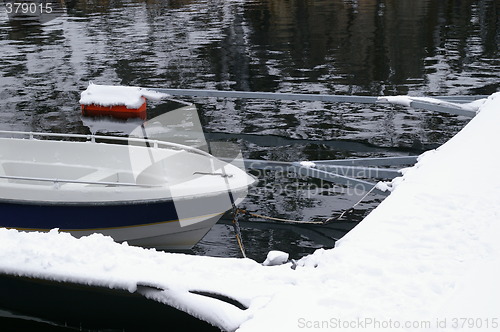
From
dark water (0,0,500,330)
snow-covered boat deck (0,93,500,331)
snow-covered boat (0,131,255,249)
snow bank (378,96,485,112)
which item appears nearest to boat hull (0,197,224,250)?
snow-covered boat (0,131,255,249)

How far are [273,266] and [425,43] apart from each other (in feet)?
70.8

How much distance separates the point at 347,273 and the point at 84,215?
4.52 metres

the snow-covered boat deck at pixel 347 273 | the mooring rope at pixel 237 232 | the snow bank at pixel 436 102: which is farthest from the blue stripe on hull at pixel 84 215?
the snow bank at pixel 436 102

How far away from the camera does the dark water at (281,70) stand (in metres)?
13.5

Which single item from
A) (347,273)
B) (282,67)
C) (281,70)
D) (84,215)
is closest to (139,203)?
(84,215)

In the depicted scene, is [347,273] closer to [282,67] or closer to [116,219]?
[116,219]

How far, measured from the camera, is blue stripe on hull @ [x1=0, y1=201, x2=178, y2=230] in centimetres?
890

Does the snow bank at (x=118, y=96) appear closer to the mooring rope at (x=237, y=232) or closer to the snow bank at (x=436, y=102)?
the snow bank at (x=436, y=102)

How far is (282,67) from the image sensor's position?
22.4m

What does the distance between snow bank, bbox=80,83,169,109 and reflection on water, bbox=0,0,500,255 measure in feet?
2.14

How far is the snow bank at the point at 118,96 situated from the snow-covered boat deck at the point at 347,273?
9268mm

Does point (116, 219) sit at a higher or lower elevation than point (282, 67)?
lower

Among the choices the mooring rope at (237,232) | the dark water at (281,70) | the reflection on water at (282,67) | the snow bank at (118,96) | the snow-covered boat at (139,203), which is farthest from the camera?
the snow bank at (118,96)

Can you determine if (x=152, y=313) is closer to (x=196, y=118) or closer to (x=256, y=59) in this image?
(x=196, y=118)
